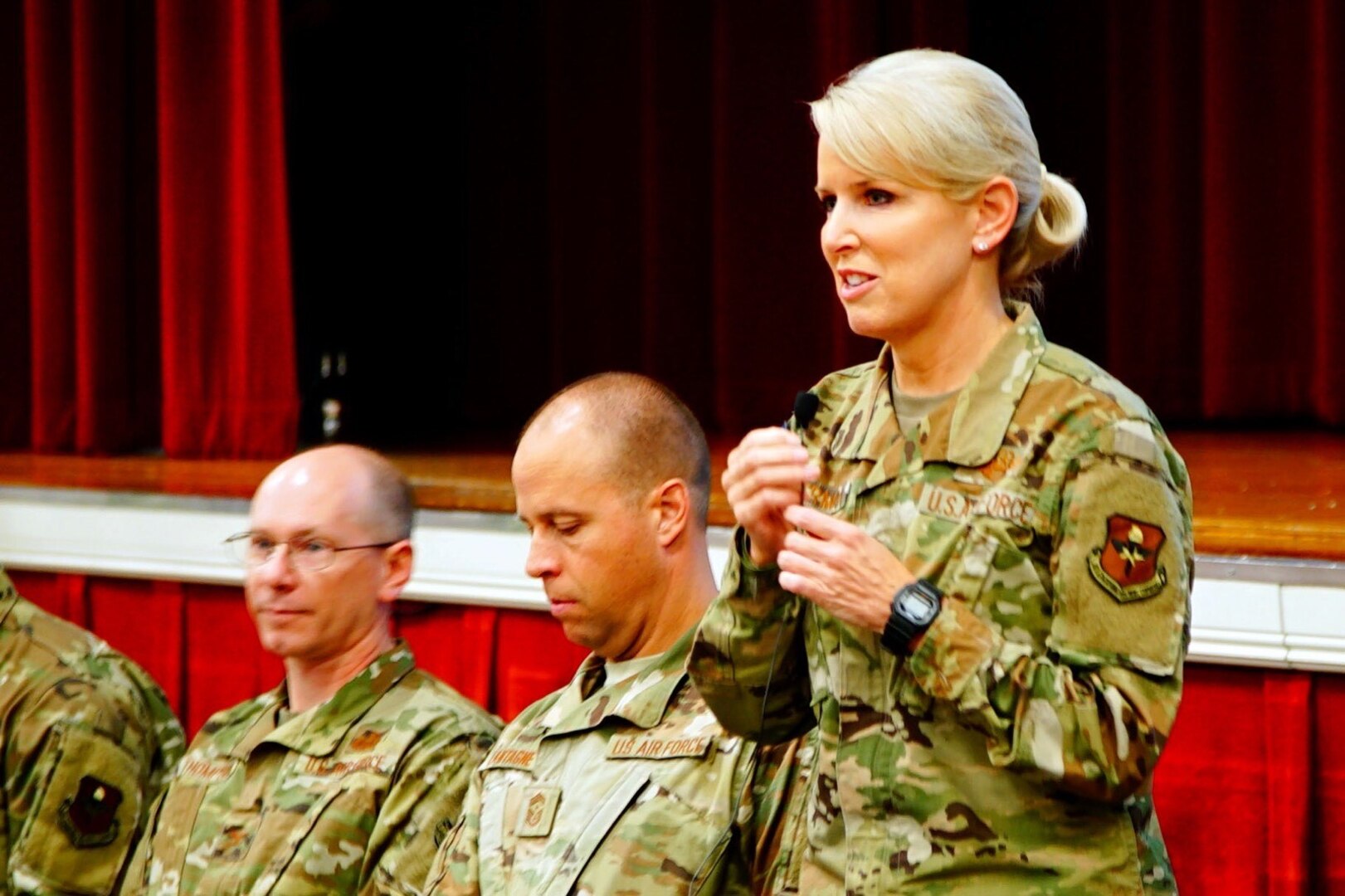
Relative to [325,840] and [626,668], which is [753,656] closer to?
[626,668]

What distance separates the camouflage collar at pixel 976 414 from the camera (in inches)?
57.3

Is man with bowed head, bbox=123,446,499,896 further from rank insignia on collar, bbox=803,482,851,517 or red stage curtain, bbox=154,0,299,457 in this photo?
red stage curtain, bbox=154,0,299,457

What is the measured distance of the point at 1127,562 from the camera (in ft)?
4.50

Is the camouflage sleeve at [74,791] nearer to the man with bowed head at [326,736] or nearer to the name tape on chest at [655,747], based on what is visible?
the man with bowed head at [326,736]

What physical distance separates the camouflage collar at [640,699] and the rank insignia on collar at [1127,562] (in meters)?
0.74

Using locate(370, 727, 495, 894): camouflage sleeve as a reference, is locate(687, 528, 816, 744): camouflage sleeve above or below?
above

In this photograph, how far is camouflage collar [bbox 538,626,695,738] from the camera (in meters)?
2.02

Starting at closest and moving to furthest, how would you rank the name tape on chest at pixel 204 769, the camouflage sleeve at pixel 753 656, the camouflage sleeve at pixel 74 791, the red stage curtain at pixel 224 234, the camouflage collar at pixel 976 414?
the camouflage collar at pixel 976 414 < the camouflage sleeve at pixel 753 656 < the name tape on chest at pixel 204 769 < the camouflage sleeve at pixel 74 791 < the red stage curtain at pixel 224 234

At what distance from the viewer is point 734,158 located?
16.3 ft

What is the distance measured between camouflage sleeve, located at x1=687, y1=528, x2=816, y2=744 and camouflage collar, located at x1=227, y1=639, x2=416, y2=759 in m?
0.92

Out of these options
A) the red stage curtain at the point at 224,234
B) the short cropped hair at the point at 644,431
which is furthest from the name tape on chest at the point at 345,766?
the red stage curtain at the point at 224,234

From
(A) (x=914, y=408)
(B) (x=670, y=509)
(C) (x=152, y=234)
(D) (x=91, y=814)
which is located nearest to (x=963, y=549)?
(A) (x=914, y=408)

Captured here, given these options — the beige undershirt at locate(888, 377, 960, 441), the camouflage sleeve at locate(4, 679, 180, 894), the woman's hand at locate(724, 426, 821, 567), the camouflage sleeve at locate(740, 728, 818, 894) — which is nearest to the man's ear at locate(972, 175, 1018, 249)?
the beige undershirt at locate(888, 377, 960, 441)

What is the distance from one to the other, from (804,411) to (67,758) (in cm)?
157
